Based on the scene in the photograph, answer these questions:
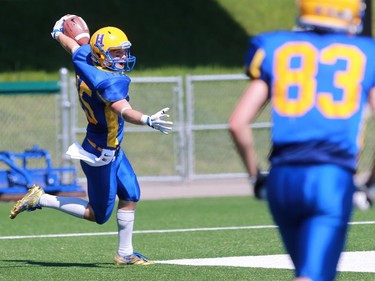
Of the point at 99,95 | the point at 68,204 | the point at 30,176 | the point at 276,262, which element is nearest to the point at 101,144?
the point at 99,95

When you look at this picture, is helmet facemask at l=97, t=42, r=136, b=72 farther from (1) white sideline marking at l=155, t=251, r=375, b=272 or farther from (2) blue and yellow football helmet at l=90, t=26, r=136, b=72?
(1) white sideline marking at l=155, t=251, r=375, b=272

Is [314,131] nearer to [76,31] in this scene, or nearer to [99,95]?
[99,95]

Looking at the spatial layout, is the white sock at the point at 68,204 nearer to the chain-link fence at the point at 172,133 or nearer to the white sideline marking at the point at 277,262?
the white sideline marking at the point at 277,262

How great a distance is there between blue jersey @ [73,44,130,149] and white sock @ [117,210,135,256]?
53 cm

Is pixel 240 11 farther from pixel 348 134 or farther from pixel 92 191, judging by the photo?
pixel 348 134

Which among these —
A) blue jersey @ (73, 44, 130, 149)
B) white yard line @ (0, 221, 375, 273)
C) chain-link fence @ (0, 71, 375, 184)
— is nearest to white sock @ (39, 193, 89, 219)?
blue jersey @ (73, 44, 130, 149)

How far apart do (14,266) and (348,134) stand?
14.6 ft

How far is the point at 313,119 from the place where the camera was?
461 cm

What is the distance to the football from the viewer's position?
8906mm

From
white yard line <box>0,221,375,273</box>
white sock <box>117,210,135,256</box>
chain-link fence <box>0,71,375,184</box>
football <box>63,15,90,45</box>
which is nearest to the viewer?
white yard line <box>0,221,375,273</box>

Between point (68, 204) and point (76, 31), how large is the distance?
4.63ft

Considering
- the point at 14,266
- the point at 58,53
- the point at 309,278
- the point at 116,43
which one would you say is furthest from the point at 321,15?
the point at 58,53

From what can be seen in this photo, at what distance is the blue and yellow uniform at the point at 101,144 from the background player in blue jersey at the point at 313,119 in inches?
138

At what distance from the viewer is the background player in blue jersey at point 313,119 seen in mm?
4551
